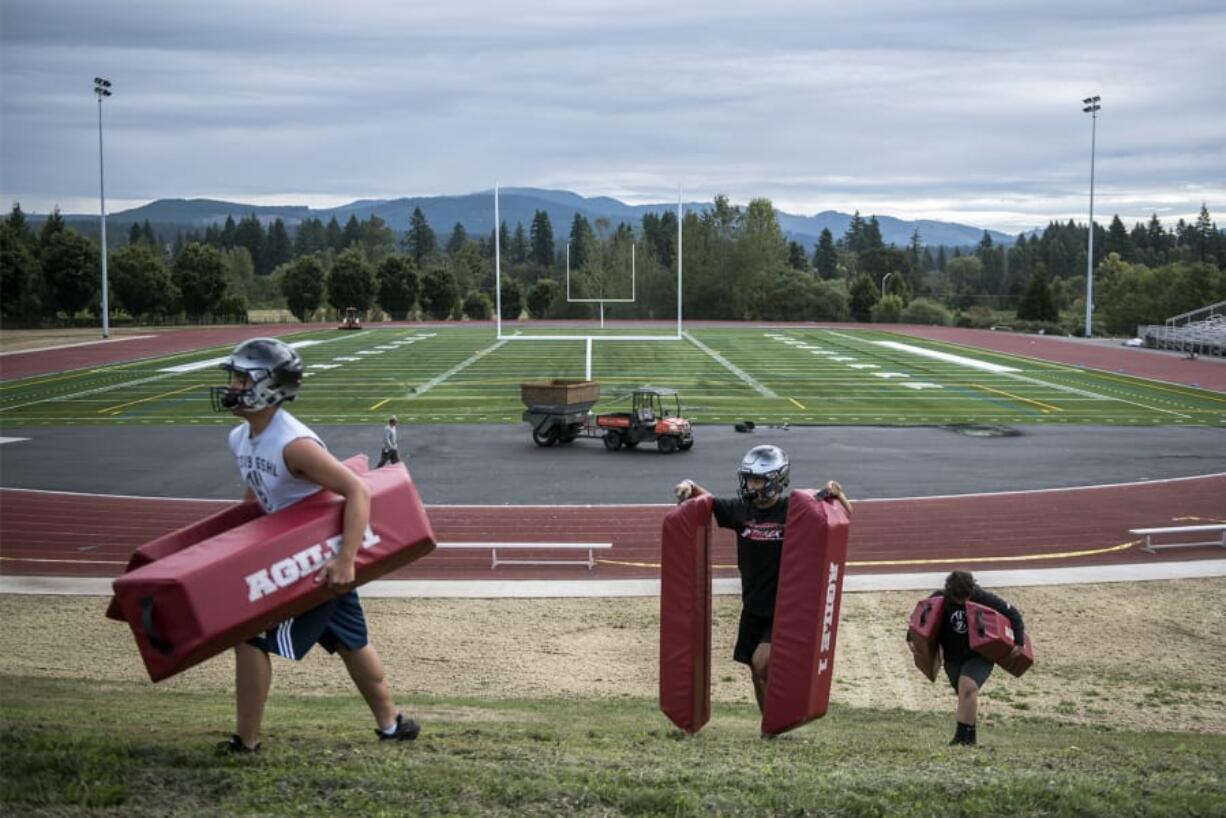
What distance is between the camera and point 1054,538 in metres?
18.8

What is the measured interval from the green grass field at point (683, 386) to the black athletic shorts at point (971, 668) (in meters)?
25.2

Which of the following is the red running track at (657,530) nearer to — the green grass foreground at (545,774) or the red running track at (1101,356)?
the green grass foreground at (545,774)

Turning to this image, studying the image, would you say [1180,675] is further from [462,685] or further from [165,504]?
[165,504]

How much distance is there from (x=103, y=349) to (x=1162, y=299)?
71696 millimetres

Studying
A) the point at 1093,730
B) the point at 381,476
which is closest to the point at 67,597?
the point at 381,476

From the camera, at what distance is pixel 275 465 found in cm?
588

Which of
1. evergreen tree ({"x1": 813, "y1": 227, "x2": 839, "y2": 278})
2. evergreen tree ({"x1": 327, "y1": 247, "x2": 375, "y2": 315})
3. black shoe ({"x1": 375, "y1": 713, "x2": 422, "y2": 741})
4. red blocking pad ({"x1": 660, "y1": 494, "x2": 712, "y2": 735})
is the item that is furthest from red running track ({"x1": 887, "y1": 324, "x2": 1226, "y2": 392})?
evergreen tree ({"x1": 813, "y1": 227, "x2": 839, "y2": 278})

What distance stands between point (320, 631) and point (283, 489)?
0.71 meters

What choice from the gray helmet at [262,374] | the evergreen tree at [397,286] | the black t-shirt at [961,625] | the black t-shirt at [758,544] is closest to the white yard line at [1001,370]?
the black t-shirt at [961,625]

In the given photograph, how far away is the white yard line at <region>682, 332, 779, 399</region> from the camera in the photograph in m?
42.2

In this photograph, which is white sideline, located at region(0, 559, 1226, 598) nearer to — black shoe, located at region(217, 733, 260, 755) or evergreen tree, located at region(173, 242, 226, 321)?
black shoe, located at region(217, 733, 260, 755)

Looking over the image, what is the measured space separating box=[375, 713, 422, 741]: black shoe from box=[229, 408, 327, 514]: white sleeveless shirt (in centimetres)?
126

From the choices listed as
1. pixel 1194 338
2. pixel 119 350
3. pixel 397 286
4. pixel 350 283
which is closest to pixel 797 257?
pixel 397 286

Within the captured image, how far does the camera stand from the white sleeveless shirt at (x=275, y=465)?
585 centimetres
